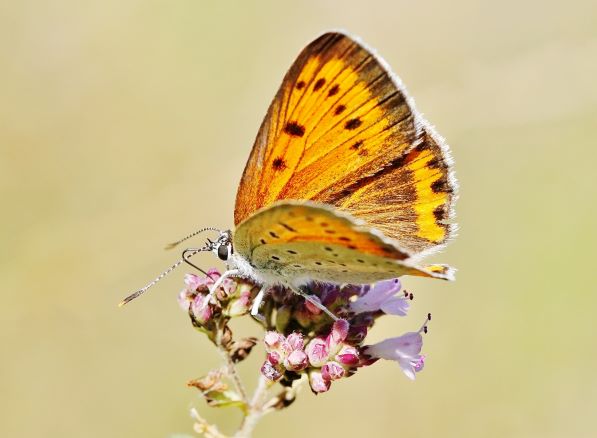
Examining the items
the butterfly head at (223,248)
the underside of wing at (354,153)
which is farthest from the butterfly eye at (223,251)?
the underside of wing at (354,153)

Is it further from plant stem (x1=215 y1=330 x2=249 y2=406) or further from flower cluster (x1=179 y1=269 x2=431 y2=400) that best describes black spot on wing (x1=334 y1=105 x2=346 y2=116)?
plant stem (x1=215 y1=330 x2=249 y2=406)

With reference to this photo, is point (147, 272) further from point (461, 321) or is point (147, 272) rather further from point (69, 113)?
point (461, 321)

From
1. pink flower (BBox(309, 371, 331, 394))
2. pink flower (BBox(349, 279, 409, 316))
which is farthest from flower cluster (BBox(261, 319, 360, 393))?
pink flower (BBox(349, 279, 409, 316))

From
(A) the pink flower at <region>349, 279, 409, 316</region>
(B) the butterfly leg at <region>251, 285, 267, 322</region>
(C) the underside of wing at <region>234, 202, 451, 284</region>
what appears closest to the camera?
(C) the underside of wing at <region>234, 202, 451, 284</region>

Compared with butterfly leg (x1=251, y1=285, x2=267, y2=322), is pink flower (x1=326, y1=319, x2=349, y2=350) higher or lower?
lower

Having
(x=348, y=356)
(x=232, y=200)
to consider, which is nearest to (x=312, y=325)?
(x=348, y=356)

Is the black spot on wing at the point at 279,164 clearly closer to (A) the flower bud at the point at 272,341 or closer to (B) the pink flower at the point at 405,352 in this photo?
(A) the flower bud at the point at 272,341
